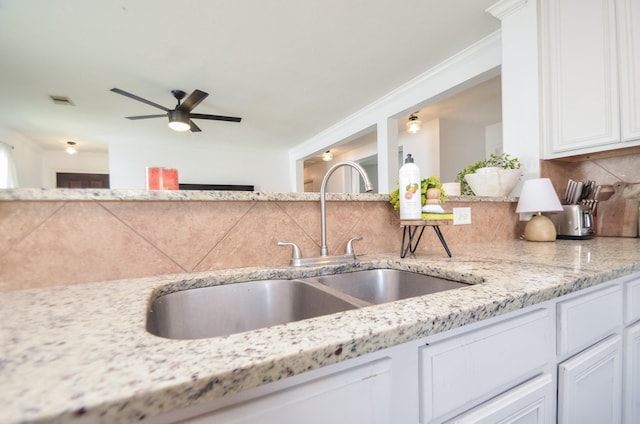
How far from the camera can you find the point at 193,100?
107 inches

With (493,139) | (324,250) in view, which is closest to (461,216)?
(324,250)

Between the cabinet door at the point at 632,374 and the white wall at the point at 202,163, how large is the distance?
5.05m

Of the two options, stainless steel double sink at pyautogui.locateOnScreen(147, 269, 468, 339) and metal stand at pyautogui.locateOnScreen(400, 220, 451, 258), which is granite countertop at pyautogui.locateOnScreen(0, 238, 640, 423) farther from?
metal stand at pyautogui.locateOnScreen(400, 220, 451, 258)

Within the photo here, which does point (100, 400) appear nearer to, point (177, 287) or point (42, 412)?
point (42, 412)

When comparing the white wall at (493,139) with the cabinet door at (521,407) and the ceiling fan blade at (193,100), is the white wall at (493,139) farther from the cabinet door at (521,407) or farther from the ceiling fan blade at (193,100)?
the cabinet door at (521,407)

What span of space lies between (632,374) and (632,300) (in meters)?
0.22

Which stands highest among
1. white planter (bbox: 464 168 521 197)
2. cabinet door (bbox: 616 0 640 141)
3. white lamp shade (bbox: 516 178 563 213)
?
cabinet door (bbox: 616 0 640 141)

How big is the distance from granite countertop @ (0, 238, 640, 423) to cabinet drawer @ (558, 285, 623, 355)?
0.19 ft

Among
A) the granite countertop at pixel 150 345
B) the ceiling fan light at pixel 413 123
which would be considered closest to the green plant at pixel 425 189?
the granite countertop at pixel 150 345

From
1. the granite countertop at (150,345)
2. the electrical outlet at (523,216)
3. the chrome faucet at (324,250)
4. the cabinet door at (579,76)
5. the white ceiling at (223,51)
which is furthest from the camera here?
the white ceiling at (223,51)

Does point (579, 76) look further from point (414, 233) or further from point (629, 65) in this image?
point (414, 233)

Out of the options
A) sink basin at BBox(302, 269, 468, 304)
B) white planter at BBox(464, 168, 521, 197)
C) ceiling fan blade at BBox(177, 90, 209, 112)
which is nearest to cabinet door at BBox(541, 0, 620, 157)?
white planter at BBox(464, 168, 521, 197)

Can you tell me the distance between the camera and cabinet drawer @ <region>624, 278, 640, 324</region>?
0.77 meters

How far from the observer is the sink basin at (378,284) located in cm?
83
